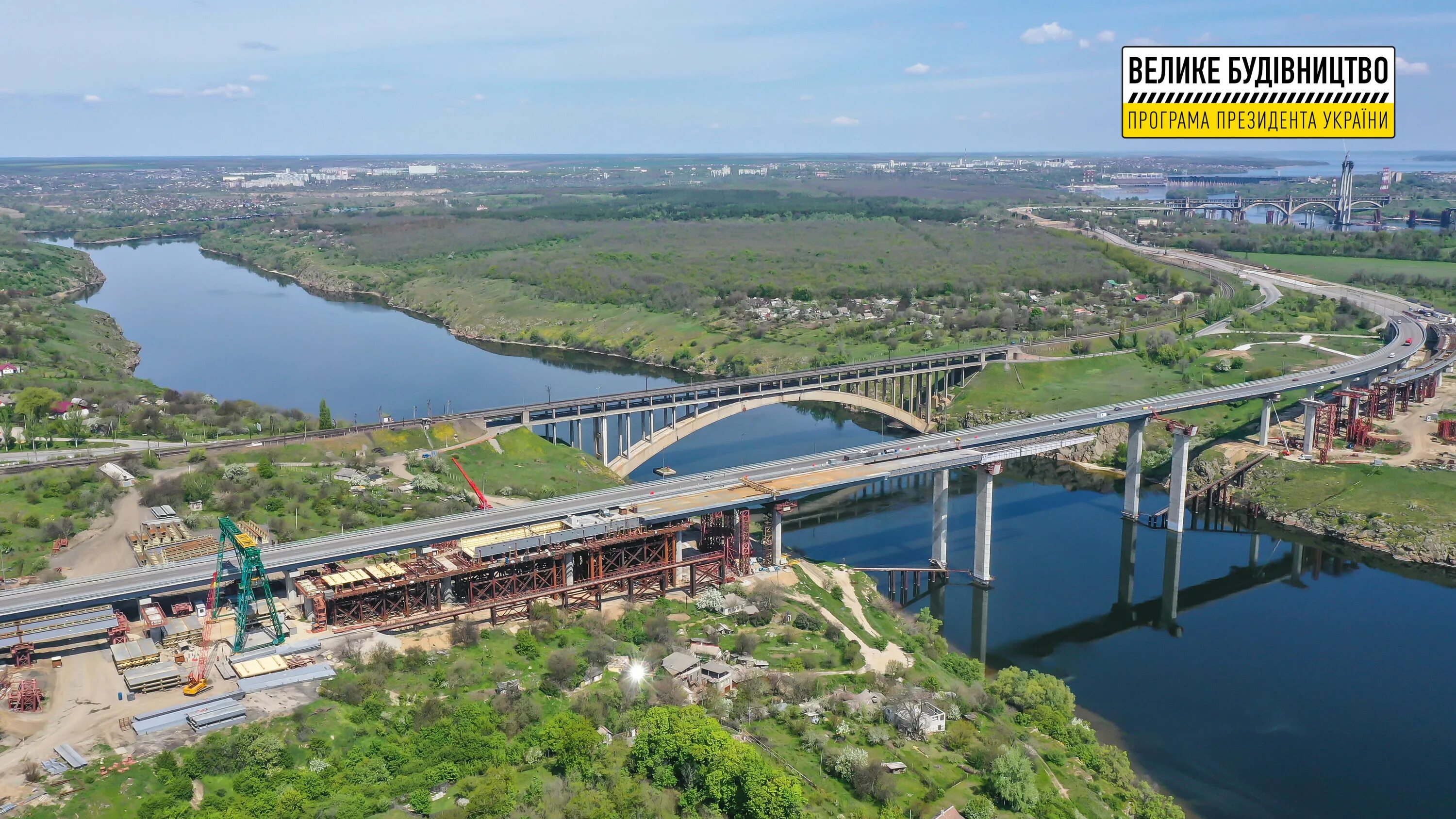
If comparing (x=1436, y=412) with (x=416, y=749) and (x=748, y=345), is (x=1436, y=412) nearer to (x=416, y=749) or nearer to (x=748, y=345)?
(x=748, y=345)

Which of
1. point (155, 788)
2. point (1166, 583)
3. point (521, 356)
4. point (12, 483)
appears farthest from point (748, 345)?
point (155, 788)

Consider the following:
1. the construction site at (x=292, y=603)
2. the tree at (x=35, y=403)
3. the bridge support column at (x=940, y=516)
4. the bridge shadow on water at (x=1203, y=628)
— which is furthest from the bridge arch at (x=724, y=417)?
the tree at (x=35, y=403)

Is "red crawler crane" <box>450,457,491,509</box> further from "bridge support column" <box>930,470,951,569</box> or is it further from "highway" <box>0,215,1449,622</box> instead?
"bridge support column" <box>930,470,951,569</box>

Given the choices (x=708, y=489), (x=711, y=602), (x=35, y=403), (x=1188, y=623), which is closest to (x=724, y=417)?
(x=708, y=489)

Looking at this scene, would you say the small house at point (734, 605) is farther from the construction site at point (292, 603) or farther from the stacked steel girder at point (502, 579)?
the stacked steel girder at point (502, 579)

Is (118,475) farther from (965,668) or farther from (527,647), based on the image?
(965,668)

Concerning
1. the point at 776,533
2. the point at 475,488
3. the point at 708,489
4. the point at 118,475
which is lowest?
the point at 776,533
